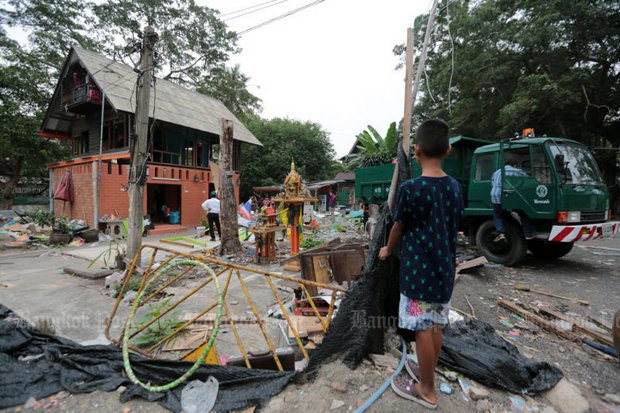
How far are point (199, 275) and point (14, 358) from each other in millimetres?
3221

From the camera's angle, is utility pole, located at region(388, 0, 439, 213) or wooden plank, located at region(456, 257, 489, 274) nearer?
utility pole, located at region(388, 0, 439, 213)

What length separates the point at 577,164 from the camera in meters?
5.14

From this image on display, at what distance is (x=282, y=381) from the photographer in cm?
208

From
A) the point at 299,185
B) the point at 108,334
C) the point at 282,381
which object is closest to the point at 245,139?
the point at 299,185

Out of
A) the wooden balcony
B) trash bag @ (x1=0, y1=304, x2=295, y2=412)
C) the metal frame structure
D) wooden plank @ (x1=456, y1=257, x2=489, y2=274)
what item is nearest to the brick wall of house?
the wooden balcony

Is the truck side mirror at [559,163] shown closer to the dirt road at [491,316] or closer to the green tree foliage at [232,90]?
the dirt road at [491,316]

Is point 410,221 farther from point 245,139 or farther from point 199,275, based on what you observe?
point 245,139

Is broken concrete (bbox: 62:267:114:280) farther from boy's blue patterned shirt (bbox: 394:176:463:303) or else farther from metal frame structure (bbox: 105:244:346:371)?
boy's blue patterned shirt (bbox: 394:176:463:303)

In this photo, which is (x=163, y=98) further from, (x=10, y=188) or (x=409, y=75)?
(x=409, y=75)

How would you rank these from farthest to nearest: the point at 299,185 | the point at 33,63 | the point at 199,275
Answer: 1. the point at 33,63
2. the point at 299,185
3. the point at 199,275

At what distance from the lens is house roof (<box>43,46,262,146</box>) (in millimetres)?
11318

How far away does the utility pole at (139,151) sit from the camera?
5.29 meters

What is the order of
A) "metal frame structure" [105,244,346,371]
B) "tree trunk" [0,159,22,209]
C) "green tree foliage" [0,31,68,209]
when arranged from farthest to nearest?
"tree trunk" [0,159,22,209] → "green tree foliage" [0,31,68,209] → "metal frame structure" [105,244,346,371]

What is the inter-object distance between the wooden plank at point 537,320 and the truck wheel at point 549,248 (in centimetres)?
296
